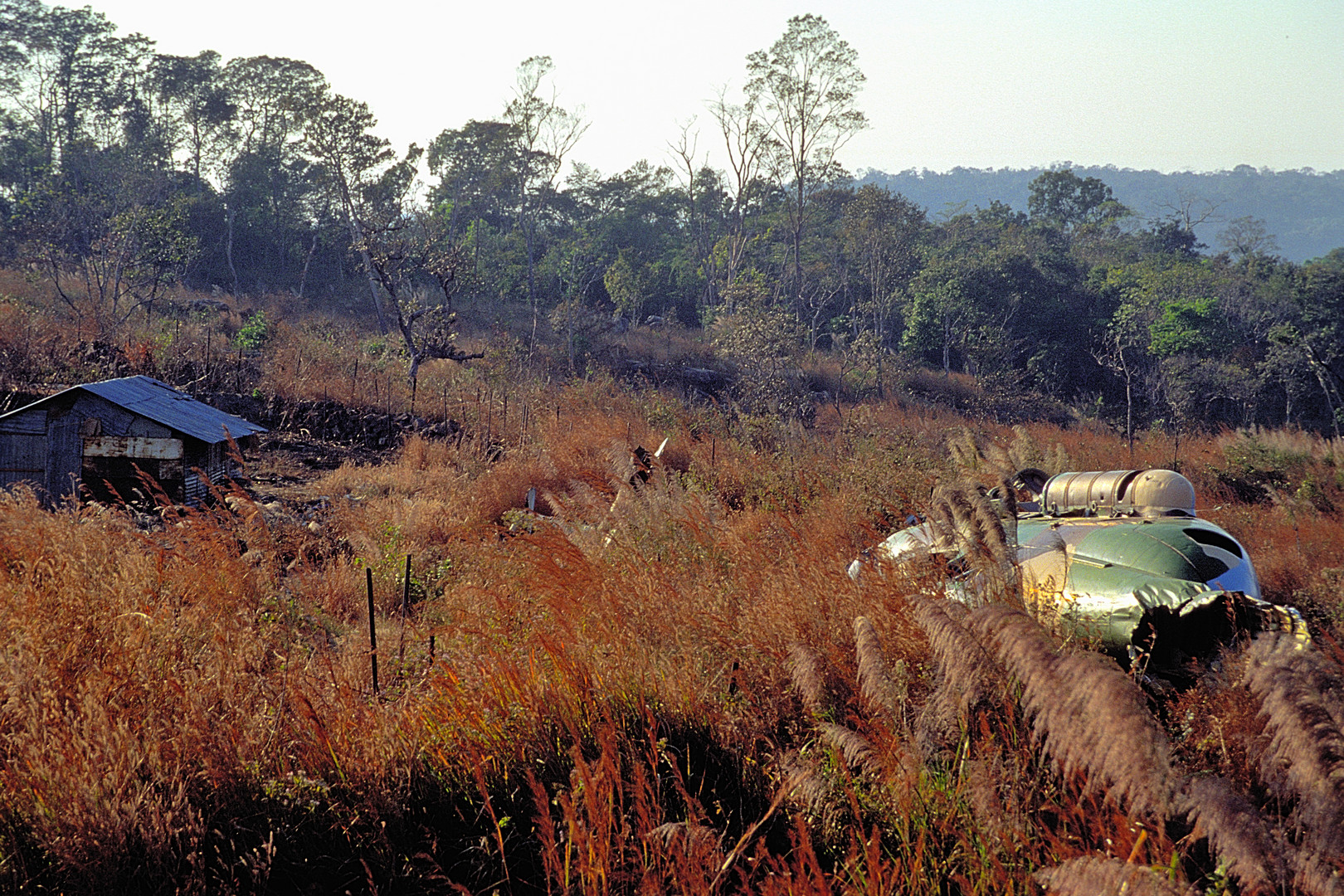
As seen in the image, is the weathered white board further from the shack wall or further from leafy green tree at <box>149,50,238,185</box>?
leafy green tree at <box>149,50,238,185</box>

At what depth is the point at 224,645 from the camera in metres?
3.32

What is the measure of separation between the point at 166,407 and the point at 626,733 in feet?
23.2

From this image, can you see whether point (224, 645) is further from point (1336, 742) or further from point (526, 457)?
point (526, 457)

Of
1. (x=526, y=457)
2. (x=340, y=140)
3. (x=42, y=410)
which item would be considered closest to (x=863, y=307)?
(x=340, y=140)

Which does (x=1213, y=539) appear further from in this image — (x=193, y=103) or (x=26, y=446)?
(x=193, y=103)

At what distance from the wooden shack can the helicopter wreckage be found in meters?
6.55

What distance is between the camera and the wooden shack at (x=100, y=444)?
736 cm

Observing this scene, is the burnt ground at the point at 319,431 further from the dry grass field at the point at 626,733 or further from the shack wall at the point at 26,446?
the dry grass field at the point at 626,733

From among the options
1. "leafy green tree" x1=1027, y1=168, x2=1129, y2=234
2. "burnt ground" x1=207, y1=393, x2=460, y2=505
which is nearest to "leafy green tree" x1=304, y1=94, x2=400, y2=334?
"burnt ground" x1=207, y1=393, x2=460, y2=505

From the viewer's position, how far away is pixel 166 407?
794cm

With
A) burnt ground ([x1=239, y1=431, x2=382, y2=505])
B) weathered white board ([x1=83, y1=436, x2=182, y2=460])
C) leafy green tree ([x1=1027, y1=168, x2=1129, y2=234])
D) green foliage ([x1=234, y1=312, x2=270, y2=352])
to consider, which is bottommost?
burnt ground ([x1=239, y1=431, x2=382, y2=505])

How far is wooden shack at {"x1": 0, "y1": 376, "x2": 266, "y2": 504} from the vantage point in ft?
24.2

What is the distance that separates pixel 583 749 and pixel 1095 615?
8.50ft

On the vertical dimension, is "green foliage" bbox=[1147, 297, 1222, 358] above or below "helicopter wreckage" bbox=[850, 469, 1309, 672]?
above
